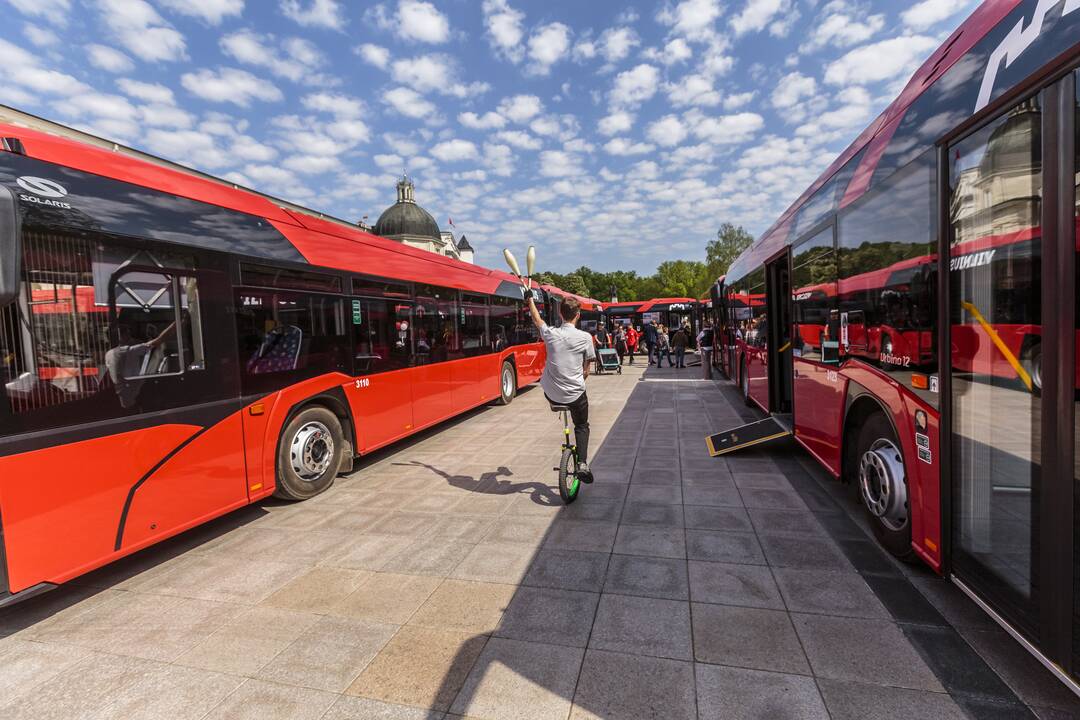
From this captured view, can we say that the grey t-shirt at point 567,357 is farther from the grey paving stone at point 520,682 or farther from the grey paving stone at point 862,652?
the grey paving stone at point 862,652

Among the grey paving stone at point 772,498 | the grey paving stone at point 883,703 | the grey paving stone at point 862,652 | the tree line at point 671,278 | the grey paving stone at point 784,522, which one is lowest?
the grey paving stone at point 883,703

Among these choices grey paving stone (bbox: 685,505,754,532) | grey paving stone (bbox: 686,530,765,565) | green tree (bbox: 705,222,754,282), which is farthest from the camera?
green tree (bbox: 705,222,754,282)

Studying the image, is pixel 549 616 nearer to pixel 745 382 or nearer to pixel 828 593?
pixel 828 593

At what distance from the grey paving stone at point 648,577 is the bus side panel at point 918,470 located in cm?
146

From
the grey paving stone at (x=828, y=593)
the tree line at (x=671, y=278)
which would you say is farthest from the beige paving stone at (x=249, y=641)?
the tree line at (x=671, y=278)

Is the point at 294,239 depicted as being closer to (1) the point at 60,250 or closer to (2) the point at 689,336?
(1) the point at 60,250

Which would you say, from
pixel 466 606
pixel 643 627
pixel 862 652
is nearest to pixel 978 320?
pixel 862 652

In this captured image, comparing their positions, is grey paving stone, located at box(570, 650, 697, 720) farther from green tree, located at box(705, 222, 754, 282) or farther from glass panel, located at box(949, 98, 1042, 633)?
green tree, located at box(705, 222, 754, 282)

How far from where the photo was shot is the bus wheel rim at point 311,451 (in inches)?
211

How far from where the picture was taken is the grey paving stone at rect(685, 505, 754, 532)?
4.36 m

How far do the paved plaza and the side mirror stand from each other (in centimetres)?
205

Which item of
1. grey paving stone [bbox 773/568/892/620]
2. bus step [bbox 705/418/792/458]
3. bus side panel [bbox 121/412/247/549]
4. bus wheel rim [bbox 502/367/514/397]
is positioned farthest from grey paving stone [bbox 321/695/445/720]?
bus wheel rim [bbox 502/367/514/397]

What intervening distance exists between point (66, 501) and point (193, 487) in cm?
89

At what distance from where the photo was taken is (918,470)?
3.19 metres
